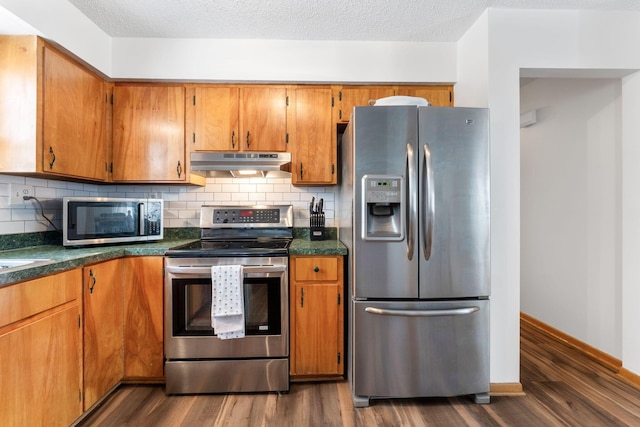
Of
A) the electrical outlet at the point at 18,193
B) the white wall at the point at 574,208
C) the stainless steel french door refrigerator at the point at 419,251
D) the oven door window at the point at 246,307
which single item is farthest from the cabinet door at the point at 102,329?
the white wall at the point at 574,208

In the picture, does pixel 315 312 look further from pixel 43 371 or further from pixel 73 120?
pixel 73 120

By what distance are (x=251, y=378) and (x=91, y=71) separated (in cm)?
239

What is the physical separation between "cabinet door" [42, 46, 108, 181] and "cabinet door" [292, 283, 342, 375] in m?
1.66

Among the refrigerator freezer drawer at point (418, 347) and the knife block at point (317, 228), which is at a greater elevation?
the knife block at point (317, 228)

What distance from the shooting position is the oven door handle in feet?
6.18

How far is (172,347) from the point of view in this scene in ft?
6.26

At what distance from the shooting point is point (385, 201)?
172cm

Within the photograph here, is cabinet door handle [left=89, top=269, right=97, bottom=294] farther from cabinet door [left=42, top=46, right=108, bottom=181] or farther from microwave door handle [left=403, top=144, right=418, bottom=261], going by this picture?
microwave door handle [left=403, top=144, right=418, bottom=261]

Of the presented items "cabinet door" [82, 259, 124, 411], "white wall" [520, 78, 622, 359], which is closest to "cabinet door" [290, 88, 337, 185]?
"cabinet door" [82, 259, 124, 411]

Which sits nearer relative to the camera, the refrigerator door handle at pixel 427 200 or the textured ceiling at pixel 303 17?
the refrigerator door handle at pixel 427 200

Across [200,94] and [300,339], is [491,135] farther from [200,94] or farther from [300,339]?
[200,94]

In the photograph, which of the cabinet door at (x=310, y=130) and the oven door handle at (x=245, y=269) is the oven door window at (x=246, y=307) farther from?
the cabinet door at (x=310, y=130)

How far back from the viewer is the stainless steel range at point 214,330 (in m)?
1.90

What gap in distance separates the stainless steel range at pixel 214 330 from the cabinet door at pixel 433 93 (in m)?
1.55
